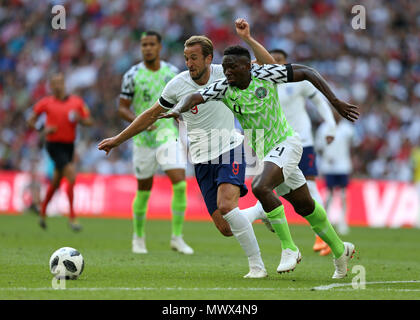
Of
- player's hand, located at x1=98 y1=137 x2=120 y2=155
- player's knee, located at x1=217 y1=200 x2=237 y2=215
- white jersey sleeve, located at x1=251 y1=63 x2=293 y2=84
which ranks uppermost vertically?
white jersey sleeve, located at x1=251 y1=63 x2=293 y2=84

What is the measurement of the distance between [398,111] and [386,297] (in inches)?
693

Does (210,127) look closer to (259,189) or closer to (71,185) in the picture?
(259,189)

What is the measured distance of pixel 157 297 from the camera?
6309 millimetres

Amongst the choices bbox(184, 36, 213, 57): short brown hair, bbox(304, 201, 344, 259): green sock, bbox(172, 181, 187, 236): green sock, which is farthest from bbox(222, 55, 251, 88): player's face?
bbox(172, 181, 187, 236): green sock

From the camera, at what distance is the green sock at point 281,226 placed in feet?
25.7

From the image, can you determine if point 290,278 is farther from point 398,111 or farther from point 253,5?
point 253,5

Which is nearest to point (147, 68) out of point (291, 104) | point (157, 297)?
point (291, 104)

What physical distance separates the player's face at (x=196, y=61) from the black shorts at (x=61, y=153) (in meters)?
7.73

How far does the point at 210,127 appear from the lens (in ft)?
28.4

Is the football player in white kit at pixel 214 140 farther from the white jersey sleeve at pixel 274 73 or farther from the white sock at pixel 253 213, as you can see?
the white jersey sleeve at pixel 274 73

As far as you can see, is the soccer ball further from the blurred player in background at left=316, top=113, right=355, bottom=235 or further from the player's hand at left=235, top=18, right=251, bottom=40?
the blurred player in background at left=316, top=113, right=355, bottom=235

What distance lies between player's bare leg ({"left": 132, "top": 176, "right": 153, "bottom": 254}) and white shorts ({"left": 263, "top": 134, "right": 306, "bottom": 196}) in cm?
391

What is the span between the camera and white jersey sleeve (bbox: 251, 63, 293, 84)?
7.61m

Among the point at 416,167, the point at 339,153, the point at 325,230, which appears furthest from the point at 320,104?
the point at 416,167
